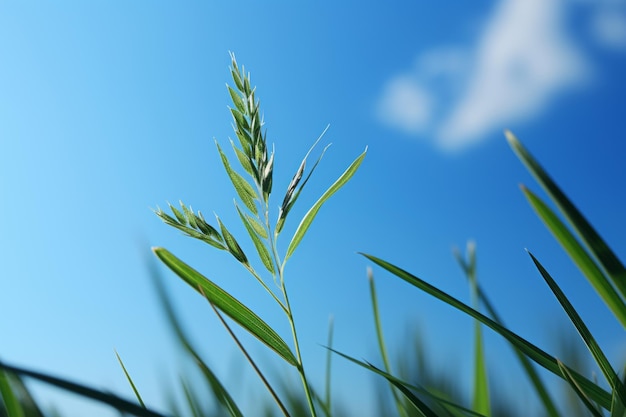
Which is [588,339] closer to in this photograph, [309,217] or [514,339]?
[514,339]

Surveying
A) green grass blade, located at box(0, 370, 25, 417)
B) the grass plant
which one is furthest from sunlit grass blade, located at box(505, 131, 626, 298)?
green grass blade, located at box(0, 370, 25, 417)

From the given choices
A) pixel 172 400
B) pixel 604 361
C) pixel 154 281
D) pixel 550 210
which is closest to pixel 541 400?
pixel 604 361

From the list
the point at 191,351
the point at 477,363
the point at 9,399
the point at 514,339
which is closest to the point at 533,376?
the point at 477,363

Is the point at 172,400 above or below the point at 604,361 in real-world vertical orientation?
above

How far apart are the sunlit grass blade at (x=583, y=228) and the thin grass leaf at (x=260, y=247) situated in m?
0.27

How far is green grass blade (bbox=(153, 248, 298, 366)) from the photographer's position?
0.58m

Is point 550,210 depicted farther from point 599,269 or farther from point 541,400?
point 541,400

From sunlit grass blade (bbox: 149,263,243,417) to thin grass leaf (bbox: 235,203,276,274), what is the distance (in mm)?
98

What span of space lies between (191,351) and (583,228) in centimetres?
39

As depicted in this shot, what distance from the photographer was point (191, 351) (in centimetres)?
65

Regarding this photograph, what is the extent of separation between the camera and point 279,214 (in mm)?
606

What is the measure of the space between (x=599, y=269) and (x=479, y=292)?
331mm

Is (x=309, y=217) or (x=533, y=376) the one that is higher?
(x=309, y=217)

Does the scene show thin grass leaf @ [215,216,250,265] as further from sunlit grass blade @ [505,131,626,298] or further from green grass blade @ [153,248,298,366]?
sunlit grass blade @ [505,131,626,298]
